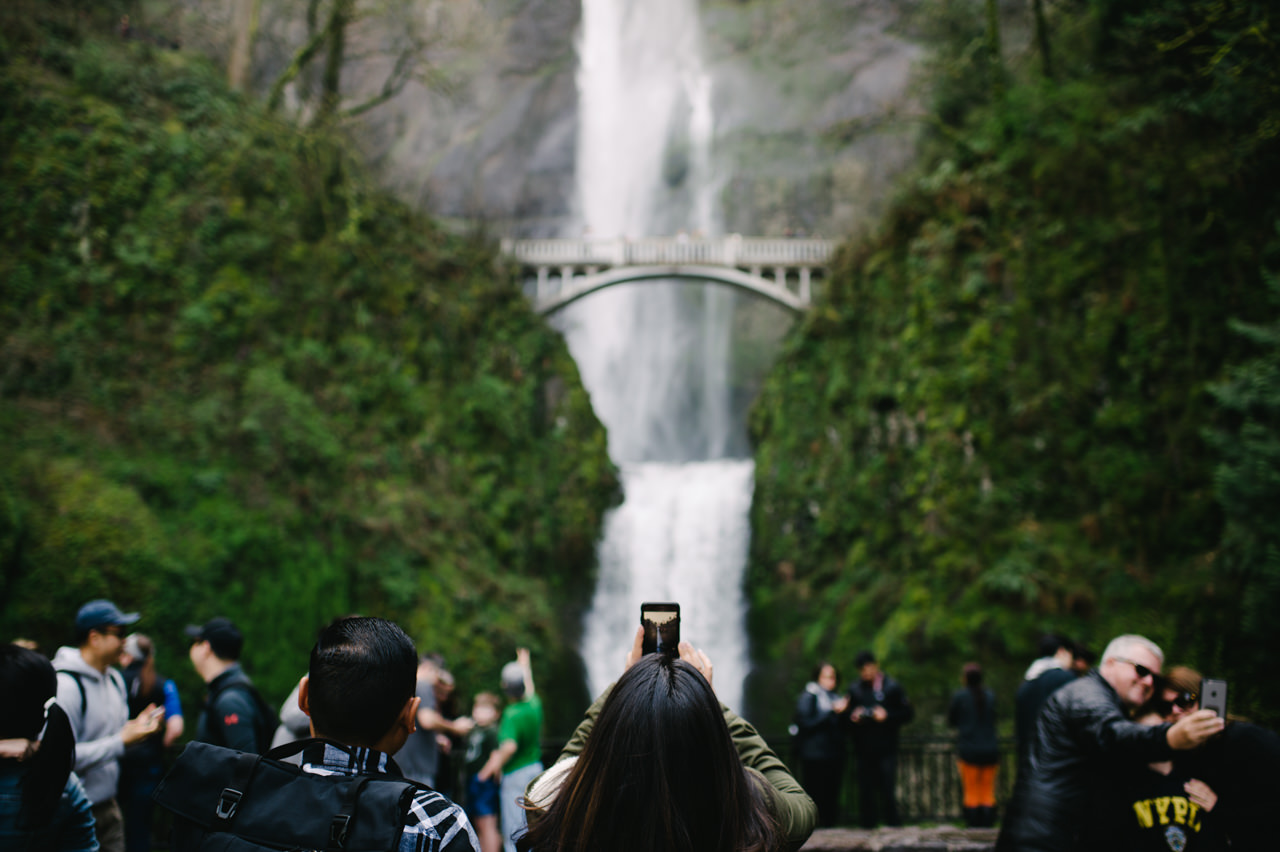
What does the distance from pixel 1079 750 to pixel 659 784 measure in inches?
97.0

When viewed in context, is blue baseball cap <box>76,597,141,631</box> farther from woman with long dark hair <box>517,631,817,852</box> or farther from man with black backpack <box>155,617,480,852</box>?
woman with long dark hair <box>517,631,817,852</box>

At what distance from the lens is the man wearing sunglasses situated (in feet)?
10.3

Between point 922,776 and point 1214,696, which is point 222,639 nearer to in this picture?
point 1214,696

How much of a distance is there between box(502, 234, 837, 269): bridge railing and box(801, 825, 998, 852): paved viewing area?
2098 centimetres

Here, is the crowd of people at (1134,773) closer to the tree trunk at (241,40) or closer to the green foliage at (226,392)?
the green foliage at (226,392)

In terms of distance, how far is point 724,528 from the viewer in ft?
73.5

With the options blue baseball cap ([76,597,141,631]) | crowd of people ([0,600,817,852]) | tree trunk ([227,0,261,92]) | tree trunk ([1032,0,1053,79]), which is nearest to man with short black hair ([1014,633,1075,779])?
crowd of people ([0,600,817,852])

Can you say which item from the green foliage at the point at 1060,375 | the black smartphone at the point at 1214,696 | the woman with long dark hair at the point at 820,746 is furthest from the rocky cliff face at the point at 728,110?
the black smartphone at the point at 1214,696

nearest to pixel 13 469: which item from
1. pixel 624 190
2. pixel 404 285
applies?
pixel 404 285

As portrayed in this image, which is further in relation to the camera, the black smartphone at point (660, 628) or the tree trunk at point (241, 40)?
the tree trunk at point (241, 40)

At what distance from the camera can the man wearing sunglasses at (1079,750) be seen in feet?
10.3

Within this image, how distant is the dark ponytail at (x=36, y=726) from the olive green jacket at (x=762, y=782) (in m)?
Result: 2.01

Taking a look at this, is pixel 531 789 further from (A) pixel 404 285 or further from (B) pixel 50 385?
(A) pixel 404 285

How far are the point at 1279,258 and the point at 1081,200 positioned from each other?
355cm
